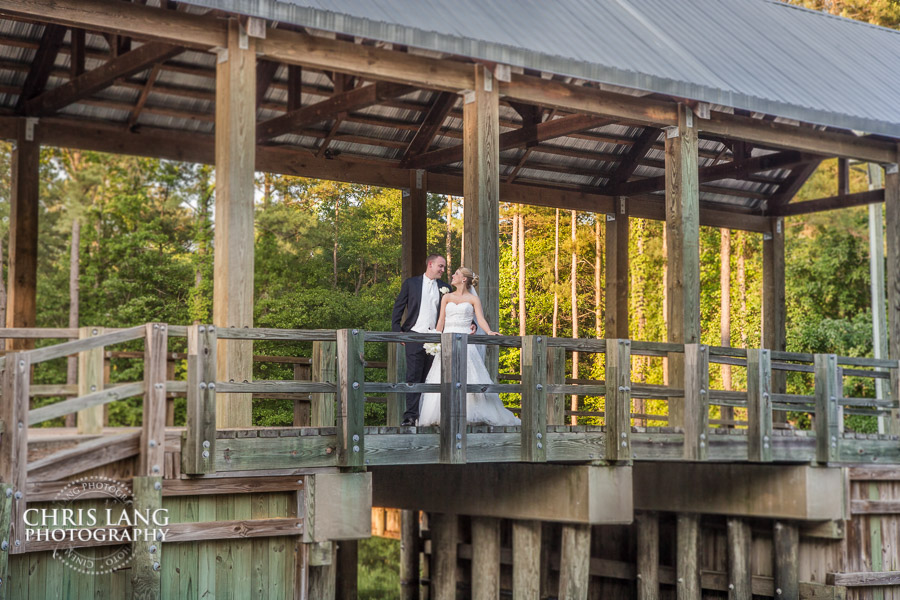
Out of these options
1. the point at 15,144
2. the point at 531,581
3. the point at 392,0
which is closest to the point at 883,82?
the point at 392,0

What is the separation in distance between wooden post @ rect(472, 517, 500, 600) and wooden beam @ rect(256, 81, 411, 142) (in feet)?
15.6

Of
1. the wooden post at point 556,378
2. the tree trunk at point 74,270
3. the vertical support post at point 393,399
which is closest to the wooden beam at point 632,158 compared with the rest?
the wooden post at point 556,378

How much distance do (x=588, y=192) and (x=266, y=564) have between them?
39.9 feet

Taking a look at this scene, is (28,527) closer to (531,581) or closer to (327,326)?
(531,581)

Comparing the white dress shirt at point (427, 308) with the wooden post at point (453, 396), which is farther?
the white dress shirt at point (427, 308)

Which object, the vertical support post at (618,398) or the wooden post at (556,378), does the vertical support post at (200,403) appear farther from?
the wooden post at (556,378)

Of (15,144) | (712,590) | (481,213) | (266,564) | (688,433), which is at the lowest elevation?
(712,590)

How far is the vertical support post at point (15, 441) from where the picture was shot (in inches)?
312

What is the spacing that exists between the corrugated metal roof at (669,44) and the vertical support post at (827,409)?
298 centimetres

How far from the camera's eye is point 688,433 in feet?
40.5

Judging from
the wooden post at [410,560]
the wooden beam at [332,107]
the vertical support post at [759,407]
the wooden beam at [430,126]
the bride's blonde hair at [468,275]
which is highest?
the wooden beam at [430,126]

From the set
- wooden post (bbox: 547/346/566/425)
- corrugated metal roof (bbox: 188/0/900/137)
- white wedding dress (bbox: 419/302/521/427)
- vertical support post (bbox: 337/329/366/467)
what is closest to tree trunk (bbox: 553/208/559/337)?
corrugated metal roof (bbox: 188/0/900/137)

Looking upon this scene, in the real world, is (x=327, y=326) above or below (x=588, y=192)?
below

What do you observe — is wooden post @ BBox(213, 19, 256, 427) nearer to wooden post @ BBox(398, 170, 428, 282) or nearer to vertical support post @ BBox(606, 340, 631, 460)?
vertical support post @ BBox(606, 340, 631, 460)
